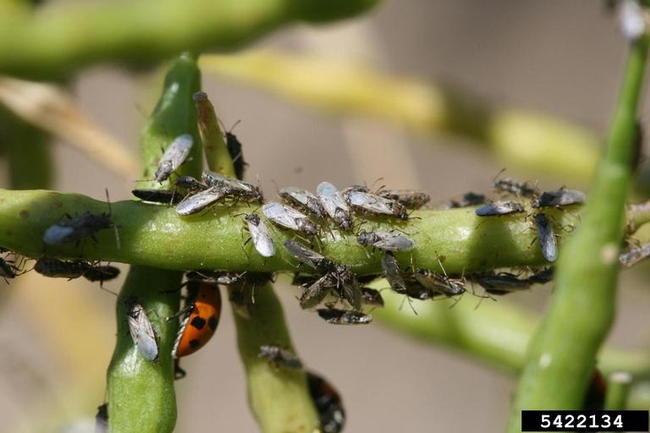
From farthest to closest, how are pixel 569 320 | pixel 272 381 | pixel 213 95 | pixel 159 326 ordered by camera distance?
1. pixel 213 95
2. pixel 272 381
3. pixel 159 326
4. pixel 569 320

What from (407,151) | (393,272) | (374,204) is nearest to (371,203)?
(374,204)

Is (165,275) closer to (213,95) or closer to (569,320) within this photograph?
(569,320)

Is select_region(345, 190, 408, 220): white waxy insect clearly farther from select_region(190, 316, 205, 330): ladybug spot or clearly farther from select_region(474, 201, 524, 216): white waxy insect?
select_region(190, 316, 205, 330): ladybug spot

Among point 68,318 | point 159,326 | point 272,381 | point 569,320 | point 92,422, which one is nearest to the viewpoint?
point 569,320

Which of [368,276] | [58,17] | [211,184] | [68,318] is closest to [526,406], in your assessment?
[368,276]

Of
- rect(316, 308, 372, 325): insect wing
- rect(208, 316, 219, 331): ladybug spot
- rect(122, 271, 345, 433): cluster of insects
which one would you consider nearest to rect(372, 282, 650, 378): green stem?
rect(316, 308, 372, 325): insect wing

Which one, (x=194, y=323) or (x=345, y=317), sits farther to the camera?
(x=345, y=317)

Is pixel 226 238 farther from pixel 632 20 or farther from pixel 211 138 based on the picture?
pixel 632 20
